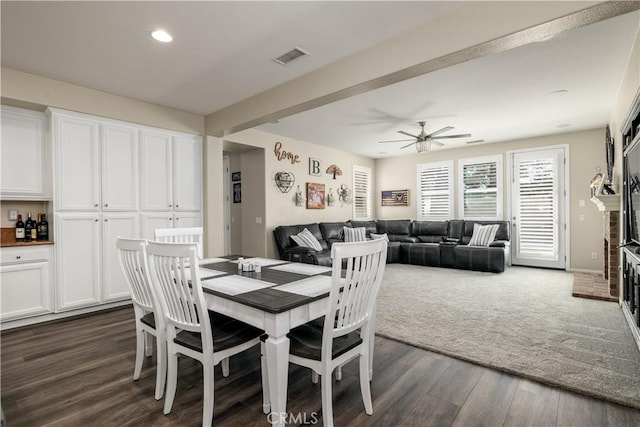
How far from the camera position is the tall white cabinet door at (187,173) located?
4.48 metres

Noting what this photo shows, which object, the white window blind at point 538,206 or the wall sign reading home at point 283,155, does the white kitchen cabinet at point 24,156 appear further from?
the white window blind at point 538,206

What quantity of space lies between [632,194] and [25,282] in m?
6.05

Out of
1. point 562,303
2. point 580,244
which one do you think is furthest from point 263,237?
point 580,244

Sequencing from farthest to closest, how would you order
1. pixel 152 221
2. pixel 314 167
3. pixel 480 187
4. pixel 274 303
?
pixel 480 187
pixel 314 167
pixel 152 221
pixel 274 303

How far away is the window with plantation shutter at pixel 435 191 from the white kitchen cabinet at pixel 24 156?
23.4 ft

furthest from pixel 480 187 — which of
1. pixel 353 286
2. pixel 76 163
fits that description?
pixel 76 163

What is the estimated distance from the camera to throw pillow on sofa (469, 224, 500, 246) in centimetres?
623

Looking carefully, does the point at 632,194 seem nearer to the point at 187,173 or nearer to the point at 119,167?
the point at 187,173

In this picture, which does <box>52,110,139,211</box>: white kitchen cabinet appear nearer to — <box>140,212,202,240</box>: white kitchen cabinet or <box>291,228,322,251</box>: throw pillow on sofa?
<box>140,212,202,240</box>: white kitchen cabinet

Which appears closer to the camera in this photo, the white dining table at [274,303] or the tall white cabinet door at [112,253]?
the white dining table at [274,303]

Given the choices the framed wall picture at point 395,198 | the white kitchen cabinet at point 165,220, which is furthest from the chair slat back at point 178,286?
the framed wall picture at point 395,198

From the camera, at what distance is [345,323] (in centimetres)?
175

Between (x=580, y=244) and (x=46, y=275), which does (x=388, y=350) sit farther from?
(x=580, y=244)

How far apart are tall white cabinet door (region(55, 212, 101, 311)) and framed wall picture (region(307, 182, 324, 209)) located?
153 inches
